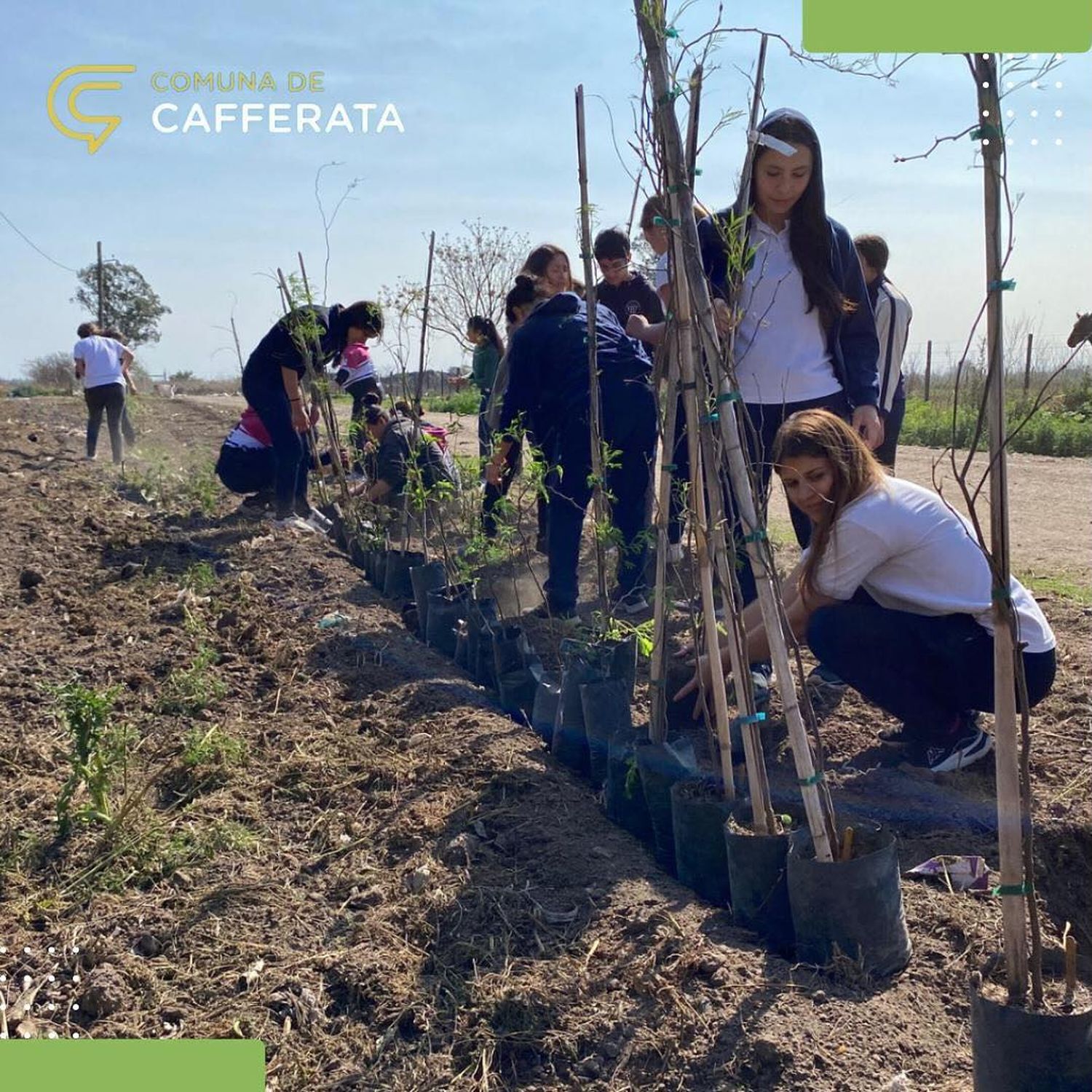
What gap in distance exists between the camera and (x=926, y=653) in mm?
3002

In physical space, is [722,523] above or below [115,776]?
above

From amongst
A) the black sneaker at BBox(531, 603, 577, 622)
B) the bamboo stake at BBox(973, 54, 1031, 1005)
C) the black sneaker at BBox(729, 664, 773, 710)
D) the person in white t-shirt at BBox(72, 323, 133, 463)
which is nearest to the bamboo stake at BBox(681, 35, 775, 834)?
the bamboo stake at BBox(973, 54, 1031, 1005)

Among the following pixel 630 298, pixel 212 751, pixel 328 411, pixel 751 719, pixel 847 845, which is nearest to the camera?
pixel 847 845

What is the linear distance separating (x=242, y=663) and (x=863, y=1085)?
9.87 ft

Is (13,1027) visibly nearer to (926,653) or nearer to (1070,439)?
(926,653)

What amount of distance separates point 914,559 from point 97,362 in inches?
360

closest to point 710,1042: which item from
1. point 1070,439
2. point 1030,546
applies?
point 1030,546

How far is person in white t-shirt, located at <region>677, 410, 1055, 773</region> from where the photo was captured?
275cm

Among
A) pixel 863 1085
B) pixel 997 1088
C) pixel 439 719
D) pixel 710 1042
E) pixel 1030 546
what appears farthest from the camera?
pixel 1030 546

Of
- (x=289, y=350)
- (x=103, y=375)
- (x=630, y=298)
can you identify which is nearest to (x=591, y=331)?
(x=630, y=298)

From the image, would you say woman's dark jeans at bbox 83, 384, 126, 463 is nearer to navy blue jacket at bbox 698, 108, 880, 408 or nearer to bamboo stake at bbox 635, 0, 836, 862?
navy blue jacket at bbox 698, 108, 880, 408

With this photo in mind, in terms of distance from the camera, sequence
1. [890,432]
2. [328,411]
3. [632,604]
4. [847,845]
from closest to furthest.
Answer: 1. [847,845]
2. [890,432]
3. [632,604]
4. [328,411]

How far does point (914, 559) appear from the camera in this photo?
9.45 feet

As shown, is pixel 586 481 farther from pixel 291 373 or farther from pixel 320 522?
pixel 320 522
